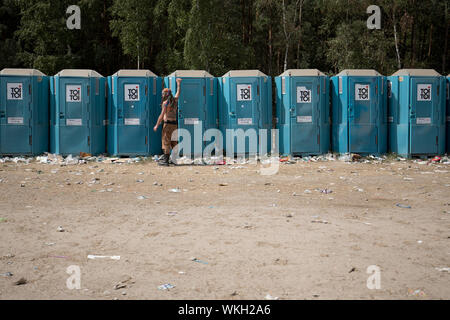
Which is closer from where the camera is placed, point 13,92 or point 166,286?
point 166,286

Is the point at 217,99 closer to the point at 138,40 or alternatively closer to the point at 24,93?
the point at 24,93

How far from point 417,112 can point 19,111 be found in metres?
10.2

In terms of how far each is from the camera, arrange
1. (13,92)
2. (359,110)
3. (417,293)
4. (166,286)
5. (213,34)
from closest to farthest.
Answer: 1. (417,293)
2. (166,286)
3. (13,92)
4. (359,110)
5. (213,34)

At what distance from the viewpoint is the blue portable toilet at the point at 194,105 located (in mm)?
13062

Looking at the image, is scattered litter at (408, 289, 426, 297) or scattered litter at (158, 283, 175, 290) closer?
scattered litter at (408, 289, 426, 297)

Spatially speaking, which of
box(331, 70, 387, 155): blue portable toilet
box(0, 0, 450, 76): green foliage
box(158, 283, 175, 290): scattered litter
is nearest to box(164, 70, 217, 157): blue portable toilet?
box(331, 70, 387, 155): blue portable toilet

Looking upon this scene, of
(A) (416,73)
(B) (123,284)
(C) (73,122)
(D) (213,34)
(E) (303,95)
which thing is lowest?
(B) (123,284)

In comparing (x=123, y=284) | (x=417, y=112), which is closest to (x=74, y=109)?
(x=417, y=112)

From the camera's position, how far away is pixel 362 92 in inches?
515

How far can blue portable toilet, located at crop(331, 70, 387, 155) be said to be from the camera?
13062mm

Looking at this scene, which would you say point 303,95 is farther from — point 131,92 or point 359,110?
point 131,92

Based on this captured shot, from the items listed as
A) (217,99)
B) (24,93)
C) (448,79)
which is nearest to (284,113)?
(217,99)

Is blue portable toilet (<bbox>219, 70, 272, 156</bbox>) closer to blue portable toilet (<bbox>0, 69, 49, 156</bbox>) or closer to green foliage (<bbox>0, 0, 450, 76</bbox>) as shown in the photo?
blue portable toilet (<bbox>0, 69, 49, 156</bbox>)

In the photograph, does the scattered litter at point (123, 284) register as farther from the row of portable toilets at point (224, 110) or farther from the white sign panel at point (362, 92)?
the white sign panel at point (362, 92)
